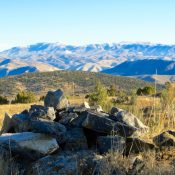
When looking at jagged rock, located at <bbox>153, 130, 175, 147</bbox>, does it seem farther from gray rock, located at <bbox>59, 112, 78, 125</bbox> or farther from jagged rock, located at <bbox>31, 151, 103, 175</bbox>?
gray rock, located at <bbox>59, 112, 78, 125</bbox>

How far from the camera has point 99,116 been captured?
8266 millimetres

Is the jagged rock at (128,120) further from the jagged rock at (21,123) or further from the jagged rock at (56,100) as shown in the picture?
the jagged rock at (56,100)

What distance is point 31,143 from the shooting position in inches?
300

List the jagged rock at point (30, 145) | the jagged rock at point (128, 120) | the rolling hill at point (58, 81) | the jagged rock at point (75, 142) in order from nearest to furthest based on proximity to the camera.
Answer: the jagged rock at point (30, 145), the jagged rock at point (75, 142), the jagged rock at point (128, 120), the rolling hill at point (58, 81)

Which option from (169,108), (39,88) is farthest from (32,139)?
(39,88)

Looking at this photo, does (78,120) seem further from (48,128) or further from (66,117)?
(48,128)

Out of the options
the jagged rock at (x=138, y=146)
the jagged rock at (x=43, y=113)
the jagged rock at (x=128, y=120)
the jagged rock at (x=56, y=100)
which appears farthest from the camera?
the jagged rock at (x=56, y=100)

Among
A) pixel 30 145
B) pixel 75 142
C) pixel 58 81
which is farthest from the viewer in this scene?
pixel 58 81

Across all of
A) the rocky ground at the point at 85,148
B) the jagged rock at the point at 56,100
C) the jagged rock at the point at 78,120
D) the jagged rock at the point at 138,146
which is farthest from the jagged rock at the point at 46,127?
the jagged rock at the point at 56,100

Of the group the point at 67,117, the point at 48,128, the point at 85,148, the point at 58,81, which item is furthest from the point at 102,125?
the point at 58,81

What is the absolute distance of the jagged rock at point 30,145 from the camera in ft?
24.7

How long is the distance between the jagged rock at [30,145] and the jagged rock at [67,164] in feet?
0.85

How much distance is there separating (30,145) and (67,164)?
0.92m

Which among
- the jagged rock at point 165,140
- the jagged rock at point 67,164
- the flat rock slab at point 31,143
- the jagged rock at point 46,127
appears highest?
the jagged rock at point 46,127
